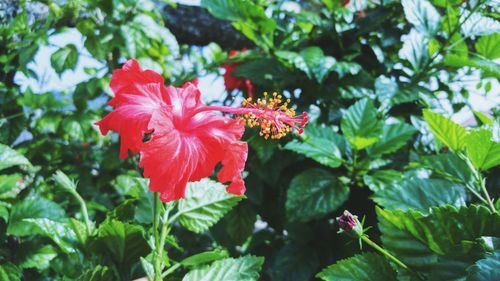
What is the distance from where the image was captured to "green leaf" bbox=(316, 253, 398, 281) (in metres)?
0.63

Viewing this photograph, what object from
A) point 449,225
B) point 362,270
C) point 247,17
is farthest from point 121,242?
point 247,17

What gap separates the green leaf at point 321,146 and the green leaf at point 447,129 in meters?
0.24

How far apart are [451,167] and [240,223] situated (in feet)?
1.72

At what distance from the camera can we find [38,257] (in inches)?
39.6

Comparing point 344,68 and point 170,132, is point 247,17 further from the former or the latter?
point 170,132

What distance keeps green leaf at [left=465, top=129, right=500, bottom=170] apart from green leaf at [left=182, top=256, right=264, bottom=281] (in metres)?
0.40

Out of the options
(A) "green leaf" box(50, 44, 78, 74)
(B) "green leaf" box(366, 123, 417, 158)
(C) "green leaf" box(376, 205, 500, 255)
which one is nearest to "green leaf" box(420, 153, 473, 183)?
(B) "green leaf" box(366, 123, 417, 158)

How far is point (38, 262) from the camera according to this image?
99cm

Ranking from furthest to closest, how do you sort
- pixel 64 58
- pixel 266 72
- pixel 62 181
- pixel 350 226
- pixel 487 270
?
pixel 64 58 → pixel 266 72 → pixel 62 181 → pixel 350 226 → pixel 487 270

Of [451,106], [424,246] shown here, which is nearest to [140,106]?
[424,246]

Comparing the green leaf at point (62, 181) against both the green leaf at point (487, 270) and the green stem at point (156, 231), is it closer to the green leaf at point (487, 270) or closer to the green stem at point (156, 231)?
the green stem at point (156, 231)

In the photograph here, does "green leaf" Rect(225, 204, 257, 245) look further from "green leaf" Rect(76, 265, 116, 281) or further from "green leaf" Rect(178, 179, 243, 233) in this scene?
"green leaf" Rect(76, 265, 116, 281)

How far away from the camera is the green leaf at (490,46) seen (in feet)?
3.80

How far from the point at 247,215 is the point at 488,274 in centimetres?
73
